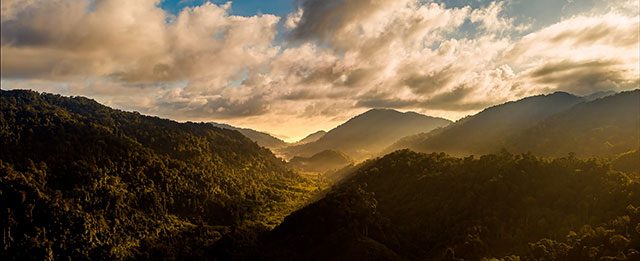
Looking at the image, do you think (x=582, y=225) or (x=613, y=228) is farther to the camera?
(x=582, y=225)

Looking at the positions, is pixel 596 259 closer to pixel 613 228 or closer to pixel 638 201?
pixel 613 228

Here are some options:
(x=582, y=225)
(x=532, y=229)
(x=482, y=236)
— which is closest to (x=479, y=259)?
(x=482, y=236)

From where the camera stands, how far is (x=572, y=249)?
502ft

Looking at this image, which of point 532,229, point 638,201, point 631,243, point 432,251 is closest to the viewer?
point 631,243

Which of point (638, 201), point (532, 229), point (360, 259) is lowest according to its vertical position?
point (360, 259)

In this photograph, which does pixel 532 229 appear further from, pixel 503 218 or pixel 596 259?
pixel 596 259

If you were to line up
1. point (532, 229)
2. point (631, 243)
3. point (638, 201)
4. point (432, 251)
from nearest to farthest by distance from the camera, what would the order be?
point (631, 243) < point (638, 201) < point (532, 229) < point (432, 251)

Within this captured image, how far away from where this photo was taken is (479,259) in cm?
17262

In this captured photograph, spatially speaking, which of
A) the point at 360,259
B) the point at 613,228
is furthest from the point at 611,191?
the point at 360,259

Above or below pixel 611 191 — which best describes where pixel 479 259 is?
below

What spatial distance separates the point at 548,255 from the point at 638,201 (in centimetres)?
4823

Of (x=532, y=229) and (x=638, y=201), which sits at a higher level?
(x=638, y=201)

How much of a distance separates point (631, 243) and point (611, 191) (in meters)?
47.8

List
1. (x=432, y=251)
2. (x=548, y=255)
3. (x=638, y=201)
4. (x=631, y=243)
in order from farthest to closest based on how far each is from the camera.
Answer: (x=432, y=251) < (x=638, y=201) < (x=548, y=255) < (x=631, y=243)
